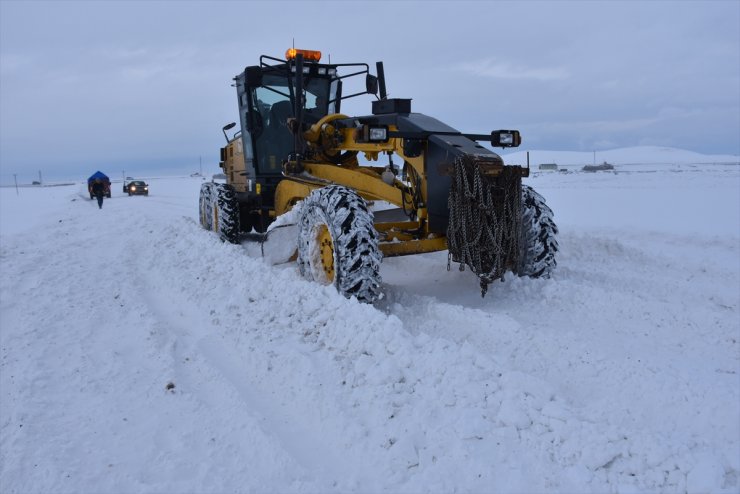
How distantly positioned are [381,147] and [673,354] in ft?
10.9

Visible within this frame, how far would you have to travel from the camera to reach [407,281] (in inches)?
261

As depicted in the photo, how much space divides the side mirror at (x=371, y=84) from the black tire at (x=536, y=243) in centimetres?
296

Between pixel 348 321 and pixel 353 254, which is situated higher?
Answer: pixel 353 254

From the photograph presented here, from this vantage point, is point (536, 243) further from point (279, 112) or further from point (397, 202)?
point (279, 112)

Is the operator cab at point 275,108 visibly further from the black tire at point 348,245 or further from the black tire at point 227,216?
the black tire at point 348,245

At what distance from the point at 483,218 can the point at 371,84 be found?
11.4 ft

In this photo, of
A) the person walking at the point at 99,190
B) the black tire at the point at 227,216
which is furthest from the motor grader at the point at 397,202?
the person walking at the point at 99,190

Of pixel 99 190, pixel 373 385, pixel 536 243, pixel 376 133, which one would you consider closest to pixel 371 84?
pixel 376 133

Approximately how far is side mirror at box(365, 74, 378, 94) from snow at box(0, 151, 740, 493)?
2.93m

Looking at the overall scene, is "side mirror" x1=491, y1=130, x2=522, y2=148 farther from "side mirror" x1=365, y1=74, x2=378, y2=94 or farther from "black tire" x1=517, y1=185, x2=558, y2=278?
"side mirror" x1=365, y1=74, x2=378, y2=94

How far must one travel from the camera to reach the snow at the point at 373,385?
8.97ft

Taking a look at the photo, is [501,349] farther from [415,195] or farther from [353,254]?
[415,195]

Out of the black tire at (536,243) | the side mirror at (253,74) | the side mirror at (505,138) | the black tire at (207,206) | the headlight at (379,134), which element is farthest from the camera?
the black tire at (207,206)

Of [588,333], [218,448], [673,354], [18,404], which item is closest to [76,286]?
[18,404]
